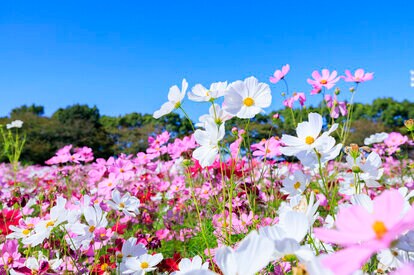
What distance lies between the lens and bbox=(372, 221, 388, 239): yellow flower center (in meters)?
0.33

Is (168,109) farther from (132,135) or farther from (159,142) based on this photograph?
(132,135)

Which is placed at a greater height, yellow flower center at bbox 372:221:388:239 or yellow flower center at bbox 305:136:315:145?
yellow flower center at bbox 305:136:315:145

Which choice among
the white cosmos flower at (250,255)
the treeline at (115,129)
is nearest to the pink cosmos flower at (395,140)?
the white cosmos flower at (250,255)

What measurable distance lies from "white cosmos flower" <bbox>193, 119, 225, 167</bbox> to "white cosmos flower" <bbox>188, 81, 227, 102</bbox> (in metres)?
0.07

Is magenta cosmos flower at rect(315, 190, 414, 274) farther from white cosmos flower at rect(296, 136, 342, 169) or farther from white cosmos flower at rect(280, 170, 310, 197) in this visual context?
white cosmos flower at rect(280, 170, 310, 197)

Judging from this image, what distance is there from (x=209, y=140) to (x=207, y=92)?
0.46 ft

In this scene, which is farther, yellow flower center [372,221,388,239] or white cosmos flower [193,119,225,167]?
white cosmos flower [193,119,225,167]

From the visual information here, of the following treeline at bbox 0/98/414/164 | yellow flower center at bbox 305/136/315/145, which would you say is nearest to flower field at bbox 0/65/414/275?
yellow flower center at bbox 305/136/315/145

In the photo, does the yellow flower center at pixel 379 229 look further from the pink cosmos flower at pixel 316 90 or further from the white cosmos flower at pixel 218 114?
the pink cosmos flower at pixel 316 90

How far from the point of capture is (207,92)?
105 cm

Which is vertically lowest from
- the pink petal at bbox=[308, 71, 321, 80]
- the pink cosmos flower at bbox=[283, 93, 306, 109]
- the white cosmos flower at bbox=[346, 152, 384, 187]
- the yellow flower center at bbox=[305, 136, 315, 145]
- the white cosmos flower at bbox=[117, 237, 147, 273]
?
the white cosmos flower at bbox=[117, 237, 147, 273]

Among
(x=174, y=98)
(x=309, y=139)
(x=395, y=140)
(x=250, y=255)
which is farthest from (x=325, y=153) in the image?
(x=395, y=140)

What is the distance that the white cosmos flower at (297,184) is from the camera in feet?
3.81

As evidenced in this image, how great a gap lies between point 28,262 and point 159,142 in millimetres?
1212
